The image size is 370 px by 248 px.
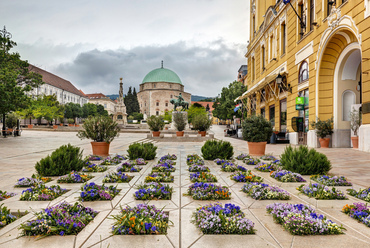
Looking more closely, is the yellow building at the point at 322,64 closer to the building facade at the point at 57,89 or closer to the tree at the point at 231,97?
the tree at the point at 231,97

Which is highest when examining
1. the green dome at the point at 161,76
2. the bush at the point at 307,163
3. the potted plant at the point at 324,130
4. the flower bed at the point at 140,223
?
the green dome at the point at 161,76

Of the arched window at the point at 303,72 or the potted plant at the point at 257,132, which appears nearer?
the potted plant at the point at 257,132

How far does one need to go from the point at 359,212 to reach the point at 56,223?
3900 mm

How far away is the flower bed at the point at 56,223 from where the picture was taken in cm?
275

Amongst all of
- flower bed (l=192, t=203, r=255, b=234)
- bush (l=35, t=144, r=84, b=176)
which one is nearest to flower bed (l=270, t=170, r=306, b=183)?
flower bed (l=192, t=203, r=255, b=234)

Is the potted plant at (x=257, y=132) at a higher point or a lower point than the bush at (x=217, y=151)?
higher

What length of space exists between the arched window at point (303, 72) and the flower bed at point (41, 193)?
15.7 metres

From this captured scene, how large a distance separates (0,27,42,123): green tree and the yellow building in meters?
19.2

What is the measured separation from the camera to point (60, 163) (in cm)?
623

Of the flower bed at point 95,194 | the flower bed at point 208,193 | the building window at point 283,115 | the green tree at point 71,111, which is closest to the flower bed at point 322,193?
the flower bed at point 208,193

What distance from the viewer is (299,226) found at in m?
2.79

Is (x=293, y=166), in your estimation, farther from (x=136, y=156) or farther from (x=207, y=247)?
(x=136, y=156)

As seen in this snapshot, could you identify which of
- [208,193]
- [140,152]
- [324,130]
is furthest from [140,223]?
[324,130]

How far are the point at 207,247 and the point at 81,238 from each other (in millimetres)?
1390
